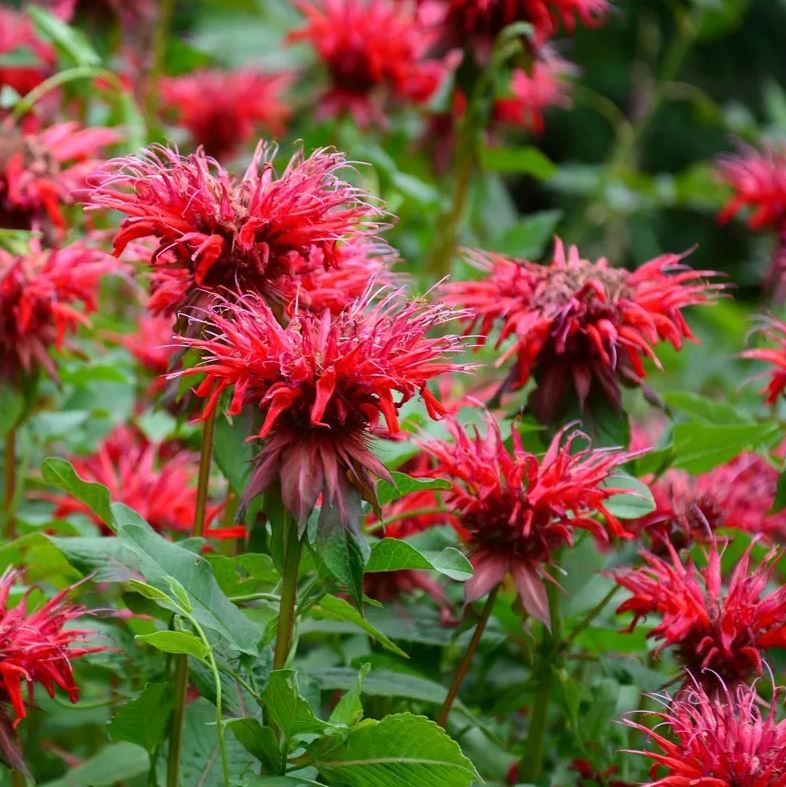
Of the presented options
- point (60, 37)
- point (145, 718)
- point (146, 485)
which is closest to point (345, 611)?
point (145, 718)

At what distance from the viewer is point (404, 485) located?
3.53 ft

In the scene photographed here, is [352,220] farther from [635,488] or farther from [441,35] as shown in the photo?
[441,35]

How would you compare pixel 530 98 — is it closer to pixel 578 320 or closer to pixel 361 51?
pixel 361 51

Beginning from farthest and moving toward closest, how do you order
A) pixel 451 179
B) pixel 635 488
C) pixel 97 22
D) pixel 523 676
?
1. pixel 451 179
2. pixel 97 22
3. pixel 523 676
4. pixel 635 488

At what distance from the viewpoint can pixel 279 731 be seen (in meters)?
1.03

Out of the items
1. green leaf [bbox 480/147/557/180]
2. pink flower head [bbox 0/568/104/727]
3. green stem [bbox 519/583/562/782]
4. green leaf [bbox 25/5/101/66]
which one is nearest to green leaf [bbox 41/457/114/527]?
pink flower head [bbox 0/568/104/727]

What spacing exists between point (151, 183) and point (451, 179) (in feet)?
4.21

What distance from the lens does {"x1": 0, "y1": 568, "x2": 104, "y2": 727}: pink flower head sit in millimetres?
1026

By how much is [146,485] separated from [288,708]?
55cm

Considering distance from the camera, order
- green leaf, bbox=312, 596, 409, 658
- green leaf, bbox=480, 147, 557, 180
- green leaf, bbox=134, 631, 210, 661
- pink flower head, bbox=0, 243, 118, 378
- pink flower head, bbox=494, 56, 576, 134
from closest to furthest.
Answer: green leaf, bbox=134, 631, 210, 661, green leaf, bbox=312, 596, 409, 658, pink flower head, bbox=0, 243, 118, 378, green leaf, bbox=480, 147, 557, 180, pink flower head, bbox=494, 56, 576, 134

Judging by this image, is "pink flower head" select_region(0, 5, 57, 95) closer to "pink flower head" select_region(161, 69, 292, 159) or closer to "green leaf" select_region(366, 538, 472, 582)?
"pink flower head" select_region(161, 69, 292, 159)

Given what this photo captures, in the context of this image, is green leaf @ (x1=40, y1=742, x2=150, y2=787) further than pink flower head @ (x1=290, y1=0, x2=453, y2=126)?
No

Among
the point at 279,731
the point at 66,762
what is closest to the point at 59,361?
the point at 66,762

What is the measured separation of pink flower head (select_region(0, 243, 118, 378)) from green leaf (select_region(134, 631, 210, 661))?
1.53 ft
